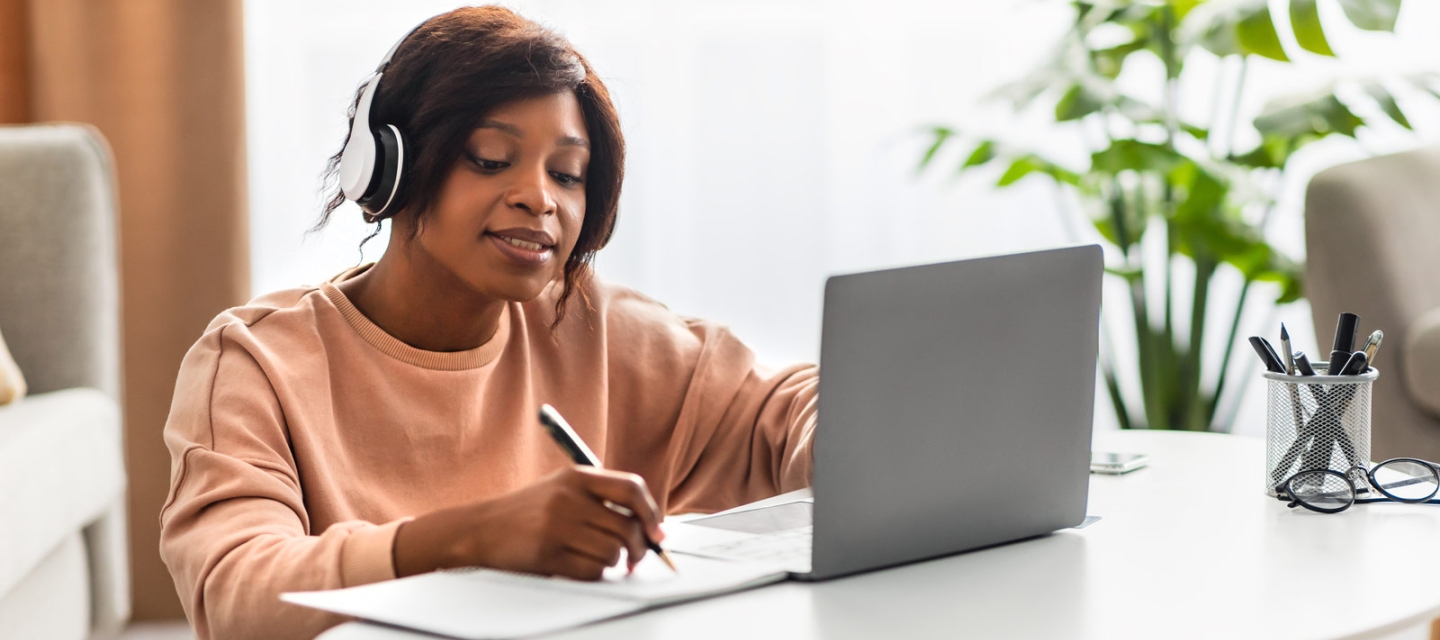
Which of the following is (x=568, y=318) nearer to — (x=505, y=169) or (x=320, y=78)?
(x=505, y=169)

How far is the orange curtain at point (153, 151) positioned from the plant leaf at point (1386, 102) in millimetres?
2028

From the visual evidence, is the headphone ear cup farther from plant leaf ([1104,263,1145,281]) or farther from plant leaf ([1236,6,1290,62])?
plant leaf ([1104,263,1145,281])

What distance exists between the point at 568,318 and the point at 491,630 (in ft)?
2.18

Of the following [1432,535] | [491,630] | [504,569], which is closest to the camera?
[491,630]

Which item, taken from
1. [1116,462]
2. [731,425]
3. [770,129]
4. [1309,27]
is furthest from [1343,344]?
[770,129]

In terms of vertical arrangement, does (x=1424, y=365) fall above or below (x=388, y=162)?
below

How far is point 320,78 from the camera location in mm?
2734

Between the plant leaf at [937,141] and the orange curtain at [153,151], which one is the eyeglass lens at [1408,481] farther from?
the orange curtain at [153,151]

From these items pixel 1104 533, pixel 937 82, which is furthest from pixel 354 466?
pixel 937 82

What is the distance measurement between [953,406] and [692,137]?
2066 mm

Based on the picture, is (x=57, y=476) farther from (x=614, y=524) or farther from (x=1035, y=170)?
(x=1035, y=170)

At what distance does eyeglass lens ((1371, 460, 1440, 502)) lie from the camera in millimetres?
1001

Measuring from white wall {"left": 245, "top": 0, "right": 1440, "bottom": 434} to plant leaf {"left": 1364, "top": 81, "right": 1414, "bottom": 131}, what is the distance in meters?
0.60

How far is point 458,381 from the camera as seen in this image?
45.0 inches
